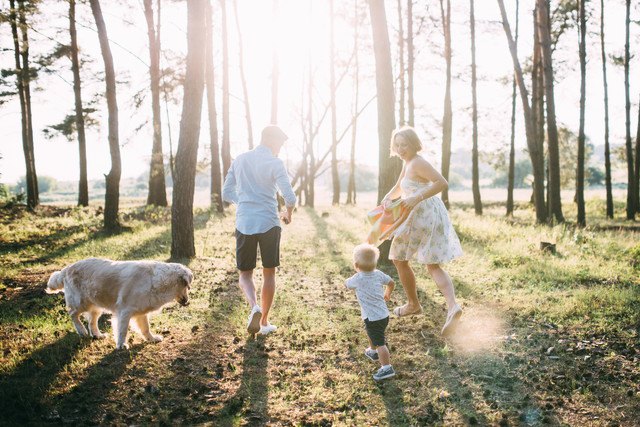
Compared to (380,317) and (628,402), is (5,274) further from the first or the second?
(628,402)

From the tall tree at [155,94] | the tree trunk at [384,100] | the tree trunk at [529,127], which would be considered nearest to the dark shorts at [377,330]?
the tree trunk at [384,100]

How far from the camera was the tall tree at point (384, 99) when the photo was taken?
9164 millimetres

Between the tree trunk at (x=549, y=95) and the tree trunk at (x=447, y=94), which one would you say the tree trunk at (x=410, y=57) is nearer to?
the tree trunk at (x=447, y=94)

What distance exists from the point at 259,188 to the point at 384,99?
4844mm

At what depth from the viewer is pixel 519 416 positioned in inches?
155

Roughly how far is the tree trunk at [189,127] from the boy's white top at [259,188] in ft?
16.1

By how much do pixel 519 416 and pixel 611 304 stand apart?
3415 millimetres

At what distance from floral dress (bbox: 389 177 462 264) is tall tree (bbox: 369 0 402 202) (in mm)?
3440

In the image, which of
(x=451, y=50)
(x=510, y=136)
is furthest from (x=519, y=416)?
(x=510, y=136)

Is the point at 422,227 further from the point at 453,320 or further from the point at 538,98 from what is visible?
the point at 538,98

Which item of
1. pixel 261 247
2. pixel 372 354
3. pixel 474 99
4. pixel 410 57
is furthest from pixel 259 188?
pixel 474 99

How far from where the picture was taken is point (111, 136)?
1391 centimetres

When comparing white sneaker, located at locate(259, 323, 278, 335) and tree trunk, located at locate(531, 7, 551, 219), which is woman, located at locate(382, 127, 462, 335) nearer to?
white sneaker, located at locate(259, 323, 278, 335)

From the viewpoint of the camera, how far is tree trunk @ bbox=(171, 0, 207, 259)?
9.99 meters
